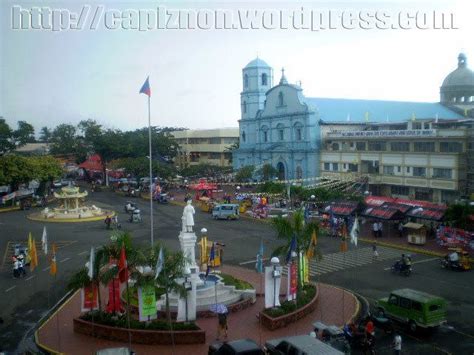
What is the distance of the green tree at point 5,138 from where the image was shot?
62438 mm

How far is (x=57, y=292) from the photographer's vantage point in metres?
21.4

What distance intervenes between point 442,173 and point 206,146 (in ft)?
158

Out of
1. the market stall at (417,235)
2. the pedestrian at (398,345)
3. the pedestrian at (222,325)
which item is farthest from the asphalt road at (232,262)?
the pedestrian at (222,325)

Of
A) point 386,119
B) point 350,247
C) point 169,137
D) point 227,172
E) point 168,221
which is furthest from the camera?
point 169,137

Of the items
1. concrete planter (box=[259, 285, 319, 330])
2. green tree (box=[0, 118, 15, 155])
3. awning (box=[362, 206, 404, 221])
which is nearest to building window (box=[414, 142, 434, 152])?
awning (box=[362, 206, 404, 221])

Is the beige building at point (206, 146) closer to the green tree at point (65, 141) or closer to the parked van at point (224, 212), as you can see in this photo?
the green tree at point (65, 141)

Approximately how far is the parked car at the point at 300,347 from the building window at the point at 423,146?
3170cm

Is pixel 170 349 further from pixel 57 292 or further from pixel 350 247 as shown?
pixel 350 247

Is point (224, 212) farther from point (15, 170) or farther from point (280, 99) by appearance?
point (280, 99)

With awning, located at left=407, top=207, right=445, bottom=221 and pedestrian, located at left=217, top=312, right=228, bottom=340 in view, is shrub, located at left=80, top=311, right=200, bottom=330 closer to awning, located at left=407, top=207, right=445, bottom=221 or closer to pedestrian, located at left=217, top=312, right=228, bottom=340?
pedestrian, located at left=217, top=312, right=228, bottom=340

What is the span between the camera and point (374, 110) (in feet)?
199

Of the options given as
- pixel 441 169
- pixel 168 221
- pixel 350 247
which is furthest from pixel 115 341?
pixel 441 169

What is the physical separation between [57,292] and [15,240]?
1271cm

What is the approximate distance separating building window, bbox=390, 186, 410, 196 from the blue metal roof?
40.3 feet
